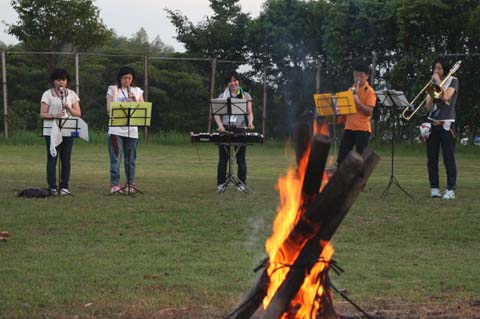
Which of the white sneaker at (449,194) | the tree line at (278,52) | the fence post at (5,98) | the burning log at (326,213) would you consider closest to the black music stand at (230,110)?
the white sneaker at (449,194)

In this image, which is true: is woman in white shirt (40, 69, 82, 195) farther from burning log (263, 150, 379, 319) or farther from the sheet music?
burning log (263, 150, 379, 319)

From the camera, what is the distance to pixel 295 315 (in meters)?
5.72

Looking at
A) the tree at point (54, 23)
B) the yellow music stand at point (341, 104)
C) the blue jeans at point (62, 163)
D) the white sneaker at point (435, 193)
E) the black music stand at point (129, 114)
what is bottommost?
the white sneaker at point (435, 193)

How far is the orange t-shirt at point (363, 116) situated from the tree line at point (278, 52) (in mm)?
14152

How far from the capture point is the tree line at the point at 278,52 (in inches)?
1183

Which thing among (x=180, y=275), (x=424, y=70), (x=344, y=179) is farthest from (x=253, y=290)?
(x=424, y=70)

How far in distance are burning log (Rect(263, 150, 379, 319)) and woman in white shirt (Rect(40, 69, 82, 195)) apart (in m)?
9.84

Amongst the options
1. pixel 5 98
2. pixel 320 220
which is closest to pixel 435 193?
pixel 320 220

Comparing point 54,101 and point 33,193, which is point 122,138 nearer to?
point 54,101

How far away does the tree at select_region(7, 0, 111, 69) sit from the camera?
40.6 m

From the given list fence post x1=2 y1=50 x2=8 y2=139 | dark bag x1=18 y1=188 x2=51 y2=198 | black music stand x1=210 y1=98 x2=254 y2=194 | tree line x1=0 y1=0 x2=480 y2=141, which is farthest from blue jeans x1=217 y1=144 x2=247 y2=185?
fence post x1=2 y1=50 x2=8 y2=139

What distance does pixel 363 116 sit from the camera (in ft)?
47.3

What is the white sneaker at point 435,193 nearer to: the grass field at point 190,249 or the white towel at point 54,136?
the grass field at point 190,249

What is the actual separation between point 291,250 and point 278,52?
98.2 feet
